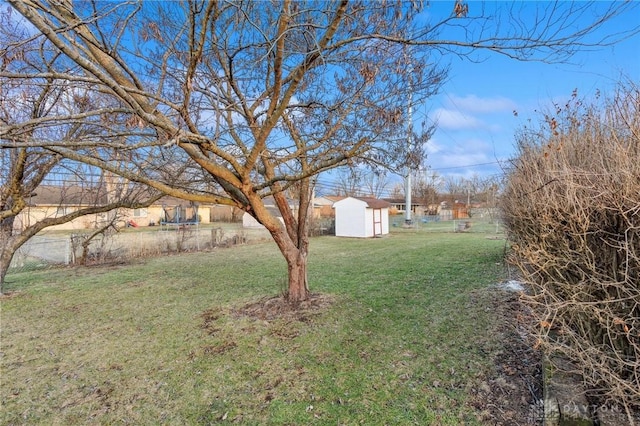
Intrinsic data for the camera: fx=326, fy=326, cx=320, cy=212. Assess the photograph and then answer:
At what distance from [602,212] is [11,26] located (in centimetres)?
660

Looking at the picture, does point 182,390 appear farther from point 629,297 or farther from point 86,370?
point 629,297

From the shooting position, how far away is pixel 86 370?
329 centimetres

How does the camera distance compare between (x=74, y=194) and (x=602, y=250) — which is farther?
(x=74, y=194)

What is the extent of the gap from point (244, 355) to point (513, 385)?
2499 mm

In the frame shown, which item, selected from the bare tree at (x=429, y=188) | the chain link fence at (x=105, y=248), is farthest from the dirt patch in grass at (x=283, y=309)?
the bare tree at (x=429, y=188)

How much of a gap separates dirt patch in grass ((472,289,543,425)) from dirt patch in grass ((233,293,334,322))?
7.60 ft

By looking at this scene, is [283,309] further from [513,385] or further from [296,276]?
[513,385]

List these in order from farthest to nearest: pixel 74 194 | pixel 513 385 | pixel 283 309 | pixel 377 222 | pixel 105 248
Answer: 1. pixel 377 222
2. pixel 105 248
3. pixel 74 194
4. pixel 283 309
5. pixel 513 385

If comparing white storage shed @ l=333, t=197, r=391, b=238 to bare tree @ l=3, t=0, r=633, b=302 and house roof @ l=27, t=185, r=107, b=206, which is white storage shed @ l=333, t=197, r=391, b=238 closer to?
house roof @ l=27, t=185, r=107, b=206

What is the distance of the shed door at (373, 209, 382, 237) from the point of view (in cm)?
1862

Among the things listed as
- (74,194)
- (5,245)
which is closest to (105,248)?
(74,194)

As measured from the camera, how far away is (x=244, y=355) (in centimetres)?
346

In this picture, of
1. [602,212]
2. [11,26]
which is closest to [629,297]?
[602,212]

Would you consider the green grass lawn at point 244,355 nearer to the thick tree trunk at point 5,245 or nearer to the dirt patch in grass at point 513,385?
the dirt patch in grass at point 513,385
